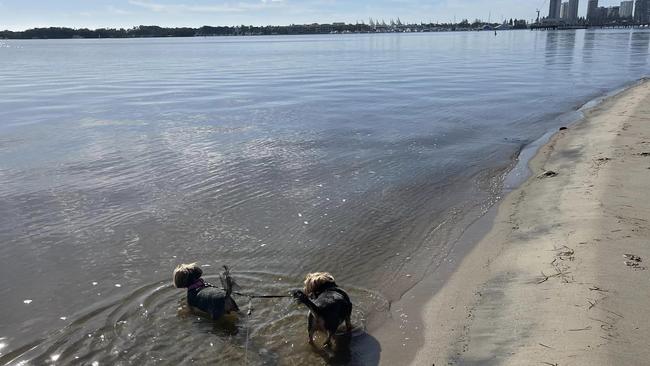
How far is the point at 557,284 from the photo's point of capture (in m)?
5.62

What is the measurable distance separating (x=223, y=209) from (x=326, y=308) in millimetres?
4729

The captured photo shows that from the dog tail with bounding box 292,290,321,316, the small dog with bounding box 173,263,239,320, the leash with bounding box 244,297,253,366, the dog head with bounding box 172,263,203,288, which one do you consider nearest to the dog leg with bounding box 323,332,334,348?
the dog tail with bounding box 292,290,321,316

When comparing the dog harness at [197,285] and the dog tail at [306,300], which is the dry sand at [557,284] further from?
the dog harness at [197,285]

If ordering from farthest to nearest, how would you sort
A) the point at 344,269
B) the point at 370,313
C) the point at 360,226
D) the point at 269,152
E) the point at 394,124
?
1. the point at 394,124
2. the point at 269,152
3. the point at 360,226
4. the point at 344,269
5. the point at 370,313

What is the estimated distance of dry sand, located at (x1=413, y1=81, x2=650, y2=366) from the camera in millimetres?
4547

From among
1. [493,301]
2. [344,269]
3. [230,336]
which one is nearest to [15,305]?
[230,336]

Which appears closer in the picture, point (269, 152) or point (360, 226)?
point (360, 226)

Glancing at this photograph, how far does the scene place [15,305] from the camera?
6.21 metres

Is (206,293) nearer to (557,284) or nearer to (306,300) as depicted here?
(306,300)

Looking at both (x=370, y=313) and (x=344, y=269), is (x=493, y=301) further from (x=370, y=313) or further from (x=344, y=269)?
(x=344, y=269)

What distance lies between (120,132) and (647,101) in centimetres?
1948

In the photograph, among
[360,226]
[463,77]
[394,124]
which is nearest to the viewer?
[360,226]

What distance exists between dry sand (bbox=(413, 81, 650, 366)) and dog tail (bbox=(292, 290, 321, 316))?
1.10 meters

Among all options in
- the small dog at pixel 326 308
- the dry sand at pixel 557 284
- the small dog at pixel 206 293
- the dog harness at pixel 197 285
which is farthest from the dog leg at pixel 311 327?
the dog harness at pixel 197 285
